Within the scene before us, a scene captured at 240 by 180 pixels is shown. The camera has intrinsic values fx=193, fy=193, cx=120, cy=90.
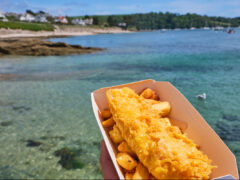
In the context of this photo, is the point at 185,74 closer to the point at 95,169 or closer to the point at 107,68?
the point at 107,68

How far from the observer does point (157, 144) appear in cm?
154

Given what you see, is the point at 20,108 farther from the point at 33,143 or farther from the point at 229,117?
the point at 229,117

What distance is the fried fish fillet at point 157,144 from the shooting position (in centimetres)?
141

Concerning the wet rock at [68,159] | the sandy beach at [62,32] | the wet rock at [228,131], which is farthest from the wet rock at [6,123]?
the sandy beach at [62,32]

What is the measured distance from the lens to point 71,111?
895 centimetres

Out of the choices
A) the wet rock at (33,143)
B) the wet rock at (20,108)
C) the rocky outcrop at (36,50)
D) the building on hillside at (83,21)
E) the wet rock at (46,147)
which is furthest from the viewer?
the building on hillside at (83,21)

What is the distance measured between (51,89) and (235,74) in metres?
13.5

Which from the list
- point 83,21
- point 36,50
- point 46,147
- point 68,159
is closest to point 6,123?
point 46,147

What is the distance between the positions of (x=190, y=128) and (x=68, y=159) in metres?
4.54

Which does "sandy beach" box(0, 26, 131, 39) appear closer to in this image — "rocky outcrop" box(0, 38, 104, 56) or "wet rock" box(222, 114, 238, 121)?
"rocky outcrop" box(0, 38, 104, 56)

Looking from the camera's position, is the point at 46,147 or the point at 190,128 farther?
the point at 46,147

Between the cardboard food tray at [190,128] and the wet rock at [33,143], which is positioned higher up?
the cardboard food tray at [190,128]

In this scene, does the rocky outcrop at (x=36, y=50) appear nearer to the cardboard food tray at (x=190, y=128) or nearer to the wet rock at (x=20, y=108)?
the wet rock at (x=20, y=108)

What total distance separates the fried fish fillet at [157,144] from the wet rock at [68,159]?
3.96 meters
